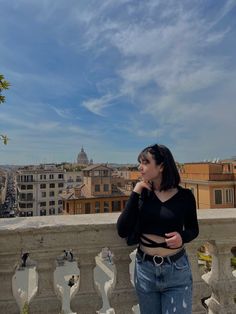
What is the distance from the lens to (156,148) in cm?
253

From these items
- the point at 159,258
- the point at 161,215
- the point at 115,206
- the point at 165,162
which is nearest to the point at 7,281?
the point at 159,258

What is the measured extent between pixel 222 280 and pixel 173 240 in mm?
938

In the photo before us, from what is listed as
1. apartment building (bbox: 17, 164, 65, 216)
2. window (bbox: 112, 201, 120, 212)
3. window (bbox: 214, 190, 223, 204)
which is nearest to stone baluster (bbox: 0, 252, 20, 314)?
window (bbox: 214, 190, 223, 204)

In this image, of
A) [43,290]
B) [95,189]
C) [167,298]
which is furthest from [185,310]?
[95,189]

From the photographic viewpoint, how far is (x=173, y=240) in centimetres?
233

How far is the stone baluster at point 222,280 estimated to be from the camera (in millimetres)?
2895

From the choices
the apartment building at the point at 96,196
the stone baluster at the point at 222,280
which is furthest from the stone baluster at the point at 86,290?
the apartment building at the point at 96,196

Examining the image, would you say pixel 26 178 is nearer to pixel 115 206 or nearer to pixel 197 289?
pixel 115 206

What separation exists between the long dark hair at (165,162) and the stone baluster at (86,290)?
2.75ft

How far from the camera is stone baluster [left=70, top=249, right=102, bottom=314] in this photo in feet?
8.69

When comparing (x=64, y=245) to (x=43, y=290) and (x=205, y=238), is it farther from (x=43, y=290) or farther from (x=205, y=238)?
(x=205, y=238)

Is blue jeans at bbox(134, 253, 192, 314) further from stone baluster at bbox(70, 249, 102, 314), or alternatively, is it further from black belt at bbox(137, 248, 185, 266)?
stone baluster at bbox(70, 249, 102, 314)

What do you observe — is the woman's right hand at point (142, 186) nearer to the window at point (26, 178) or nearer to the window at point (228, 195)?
the window at point (228, 195)

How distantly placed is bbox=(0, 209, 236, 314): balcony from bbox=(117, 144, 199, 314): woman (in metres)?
0.29
